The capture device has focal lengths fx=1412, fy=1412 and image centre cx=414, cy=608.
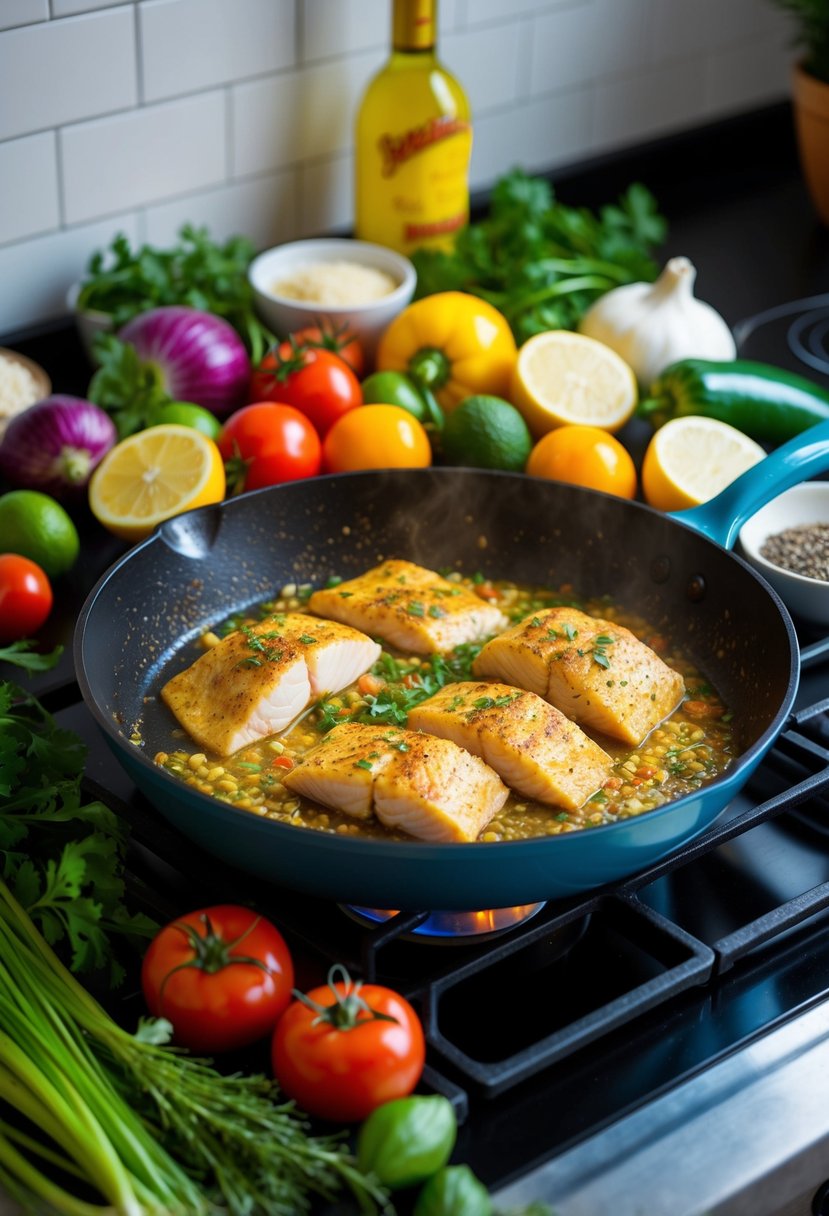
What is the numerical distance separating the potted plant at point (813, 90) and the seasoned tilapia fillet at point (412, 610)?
1.32m

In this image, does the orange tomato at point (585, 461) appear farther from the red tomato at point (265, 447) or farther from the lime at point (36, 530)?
the lime at point (36, 530)

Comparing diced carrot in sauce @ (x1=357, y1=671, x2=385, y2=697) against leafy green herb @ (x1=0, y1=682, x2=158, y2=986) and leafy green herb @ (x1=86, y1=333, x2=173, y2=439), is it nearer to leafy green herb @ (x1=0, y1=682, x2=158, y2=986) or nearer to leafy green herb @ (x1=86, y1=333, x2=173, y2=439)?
leafy green herb @ (x1=0, y1=682, x2=158, y2=986)

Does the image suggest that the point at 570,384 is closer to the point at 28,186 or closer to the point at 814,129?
the point at 28,186

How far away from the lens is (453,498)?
169cm

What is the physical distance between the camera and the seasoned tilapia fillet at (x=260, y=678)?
1.40 meters

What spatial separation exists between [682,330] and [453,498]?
20.6 inches

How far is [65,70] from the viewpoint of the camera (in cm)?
183

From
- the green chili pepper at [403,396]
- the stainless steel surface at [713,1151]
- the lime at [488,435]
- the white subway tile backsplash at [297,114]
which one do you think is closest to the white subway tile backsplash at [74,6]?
the white subway tile backsplash at [297,114]

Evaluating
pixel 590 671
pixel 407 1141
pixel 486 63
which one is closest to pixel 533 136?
pixel 486 63

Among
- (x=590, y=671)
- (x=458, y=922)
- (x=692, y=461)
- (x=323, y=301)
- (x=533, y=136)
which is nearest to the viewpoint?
(x=458, y=922)

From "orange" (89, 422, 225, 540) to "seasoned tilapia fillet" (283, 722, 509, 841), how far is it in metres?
0.46

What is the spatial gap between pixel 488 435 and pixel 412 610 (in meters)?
0.34

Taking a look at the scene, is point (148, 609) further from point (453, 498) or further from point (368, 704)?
point (453, 498)

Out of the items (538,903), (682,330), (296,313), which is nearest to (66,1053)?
(538,903)
